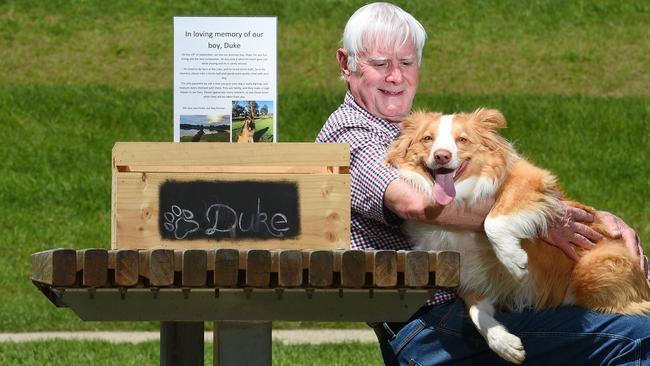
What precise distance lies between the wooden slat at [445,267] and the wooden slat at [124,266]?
727 millimetres

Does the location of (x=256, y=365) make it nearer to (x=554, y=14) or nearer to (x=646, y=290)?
(x=646, y=290)

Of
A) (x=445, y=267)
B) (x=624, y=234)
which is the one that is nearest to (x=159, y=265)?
(x=445, y=267)

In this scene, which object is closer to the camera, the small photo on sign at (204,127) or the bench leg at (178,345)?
the small photo on sign at (204,127)

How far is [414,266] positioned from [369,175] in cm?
67

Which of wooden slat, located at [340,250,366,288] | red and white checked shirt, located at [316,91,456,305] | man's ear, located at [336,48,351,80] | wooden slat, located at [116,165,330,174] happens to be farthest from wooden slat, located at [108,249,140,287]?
man's ear, located at [336,48,351,80]

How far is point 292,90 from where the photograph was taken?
16016 mm

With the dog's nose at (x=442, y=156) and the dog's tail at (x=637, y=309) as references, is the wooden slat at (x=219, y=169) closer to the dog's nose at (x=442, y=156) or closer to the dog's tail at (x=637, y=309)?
the dog's nose at (x=442, y=156)

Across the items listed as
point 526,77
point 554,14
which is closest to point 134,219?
point 526,77

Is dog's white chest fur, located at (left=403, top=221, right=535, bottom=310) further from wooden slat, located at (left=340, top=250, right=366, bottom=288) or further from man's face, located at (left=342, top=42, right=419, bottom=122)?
wooden slat, located at (left=340, top=250, right=366, bottom=288)

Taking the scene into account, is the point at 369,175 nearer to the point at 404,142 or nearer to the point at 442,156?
the point at 404,142

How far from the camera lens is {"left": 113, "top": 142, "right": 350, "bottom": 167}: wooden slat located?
126 inches

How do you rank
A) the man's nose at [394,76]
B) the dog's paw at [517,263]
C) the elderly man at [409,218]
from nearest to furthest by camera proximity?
the dog's paw at [517,263]
the elderly man at [409,218]
the man's nose at [394,76]

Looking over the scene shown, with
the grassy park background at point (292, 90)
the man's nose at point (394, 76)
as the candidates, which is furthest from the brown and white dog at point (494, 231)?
the grassy park background at point (292, 90)

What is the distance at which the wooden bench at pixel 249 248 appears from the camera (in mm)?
2961
